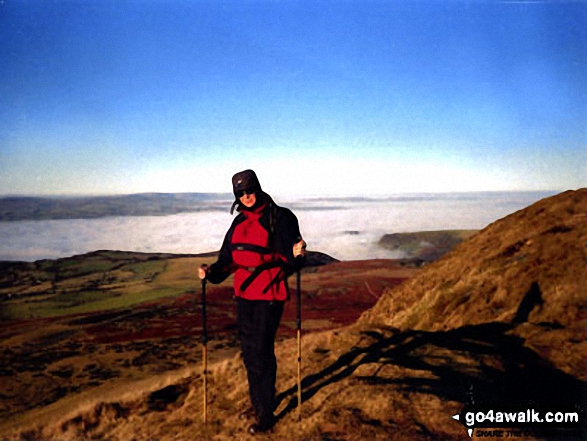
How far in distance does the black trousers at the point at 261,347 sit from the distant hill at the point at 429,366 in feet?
1.15

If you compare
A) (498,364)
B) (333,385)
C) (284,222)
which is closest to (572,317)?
(498,364)

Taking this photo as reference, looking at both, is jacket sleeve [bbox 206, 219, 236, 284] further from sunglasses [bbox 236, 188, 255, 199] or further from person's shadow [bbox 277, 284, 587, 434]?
person's shadow [bbox 277, 284, 587, 434]

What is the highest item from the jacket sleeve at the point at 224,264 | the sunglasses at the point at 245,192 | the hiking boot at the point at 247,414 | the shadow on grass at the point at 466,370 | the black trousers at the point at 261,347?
the sunglasses at the point at 245,192

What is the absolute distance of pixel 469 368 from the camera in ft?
18.2

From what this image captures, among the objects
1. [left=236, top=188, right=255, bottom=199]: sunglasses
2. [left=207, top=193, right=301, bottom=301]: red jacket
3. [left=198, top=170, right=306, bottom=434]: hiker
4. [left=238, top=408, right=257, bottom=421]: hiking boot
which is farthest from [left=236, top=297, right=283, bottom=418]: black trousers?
[left=236, top=188, right=255, bottom=199]: sunglasses

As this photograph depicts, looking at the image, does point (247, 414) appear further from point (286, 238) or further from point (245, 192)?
point (245, 192)

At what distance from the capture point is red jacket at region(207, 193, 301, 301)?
4.57m

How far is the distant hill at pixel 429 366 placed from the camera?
474cm

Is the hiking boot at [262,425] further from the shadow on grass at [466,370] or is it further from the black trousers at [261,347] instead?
the shadow on grass at [466,370]

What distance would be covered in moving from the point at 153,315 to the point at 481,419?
27.3 ft

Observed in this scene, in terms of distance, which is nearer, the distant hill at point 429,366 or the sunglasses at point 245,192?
the sunglasses at point 245,192

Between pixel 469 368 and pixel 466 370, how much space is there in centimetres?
7

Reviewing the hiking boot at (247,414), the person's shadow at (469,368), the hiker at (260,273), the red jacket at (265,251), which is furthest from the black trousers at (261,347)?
the person's shadow at (469,368)

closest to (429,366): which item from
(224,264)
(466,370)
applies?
(466,370)
